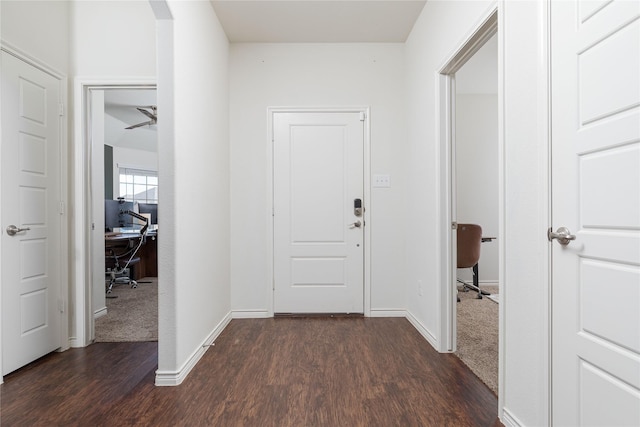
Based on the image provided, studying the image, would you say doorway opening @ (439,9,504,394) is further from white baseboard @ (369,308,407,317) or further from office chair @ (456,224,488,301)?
white baseboard @ (369,308,407,317)

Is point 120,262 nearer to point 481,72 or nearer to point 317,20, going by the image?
point 317,20

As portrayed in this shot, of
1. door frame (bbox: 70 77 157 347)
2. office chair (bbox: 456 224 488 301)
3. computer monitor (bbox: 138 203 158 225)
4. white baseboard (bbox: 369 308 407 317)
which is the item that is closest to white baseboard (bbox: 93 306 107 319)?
door frame (bbox: 70 77 157 347)

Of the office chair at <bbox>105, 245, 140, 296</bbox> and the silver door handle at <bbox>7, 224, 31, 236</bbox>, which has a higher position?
the silver door handle at <bbox>7, 224, 31, 236</bbox>

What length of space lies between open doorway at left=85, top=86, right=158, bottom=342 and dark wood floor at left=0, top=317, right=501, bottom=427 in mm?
600

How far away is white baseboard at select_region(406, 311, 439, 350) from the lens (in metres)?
2.45

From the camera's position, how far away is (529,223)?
4.63 ft

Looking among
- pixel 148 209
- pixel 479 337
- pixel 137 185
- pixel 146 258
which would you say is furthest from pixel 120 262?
pixel 479 337

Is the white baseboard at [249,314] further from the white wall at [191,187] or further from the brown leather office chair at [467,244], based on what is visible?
the brown leather office chair at [467,244]

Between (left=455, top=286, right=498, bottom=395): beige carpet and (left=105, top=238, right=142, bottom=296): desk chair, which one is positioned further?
(left=105, top=238, right=142, bottom=296): desk chair

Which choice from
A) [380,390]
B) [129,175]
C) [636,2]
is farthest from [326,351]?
[129,175]

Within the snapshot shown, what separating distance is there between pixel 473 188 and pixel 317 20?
2.99 meters

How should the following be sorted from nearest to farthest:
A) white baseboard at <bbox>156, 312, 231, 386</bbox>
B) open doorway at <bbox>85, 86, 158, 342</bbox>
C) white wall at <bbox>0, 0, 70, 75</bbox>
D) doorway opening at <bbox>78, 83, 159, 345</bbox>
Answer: white baseboard at <bbox>156, 312, 231, 386</bbox> → white wall at <bbox>0, 0, 70, 75</bbox> → doorway opening at <bbox>78, 83, 159, 345</bbox> → open doorway at <bbox>85, 86, 158, 342</bbox>

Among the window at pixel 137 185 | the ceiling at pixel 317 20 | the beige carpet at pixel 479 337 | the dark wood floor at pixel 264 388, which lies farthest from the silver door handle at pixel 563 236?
the window at pixel 137 185

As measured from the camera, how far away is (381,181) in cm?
323
